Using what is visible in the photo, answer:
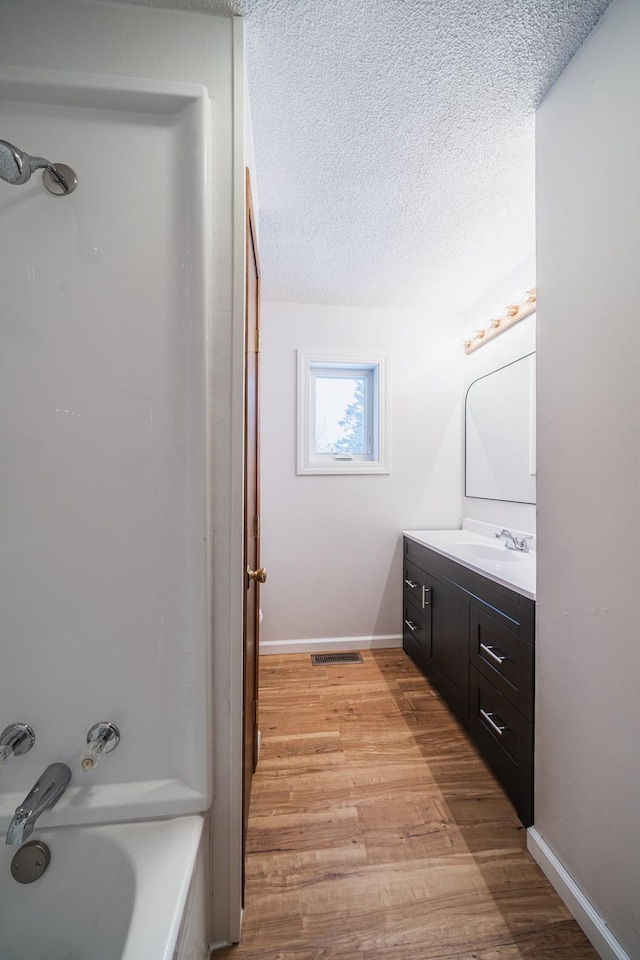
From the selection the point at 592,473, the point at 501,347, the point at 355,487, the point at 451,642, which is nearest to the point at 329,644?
the point at 451,642

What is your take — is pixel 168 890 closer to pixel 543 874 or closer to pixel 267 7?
pixel 543 874

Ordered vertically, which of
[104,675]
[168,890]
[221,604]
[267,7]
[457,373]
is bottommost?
[168,890]

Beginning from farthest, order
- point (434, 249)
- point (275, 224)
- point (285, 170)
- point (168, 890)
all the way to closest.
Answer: point (434, 249)
point (275, 224)
point (285, 170)
point (168, 890)

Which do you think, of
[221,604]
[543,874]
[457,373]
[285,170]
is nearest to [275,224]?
[285,170]

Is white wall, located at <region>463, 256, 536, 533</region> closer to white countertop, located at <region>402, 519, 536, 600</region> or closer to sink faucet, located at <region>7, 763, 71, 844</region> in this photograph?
white countertop, located at <region>402, 519, 536, 600</region>

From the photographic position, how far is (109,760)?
94cm

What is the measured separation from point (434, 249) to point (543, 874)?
2.67 metres

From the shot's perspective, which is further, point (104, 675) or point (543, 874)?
point (543, 874)

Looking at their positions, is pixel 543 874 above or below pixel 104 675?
below

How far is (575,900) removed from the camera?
105cm

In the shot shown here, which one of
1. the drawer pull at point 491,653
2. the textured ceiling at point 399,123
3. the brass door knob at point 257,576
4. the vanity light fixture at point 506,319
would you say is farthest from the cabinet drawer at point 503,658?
the textured ceiling at point 399,123

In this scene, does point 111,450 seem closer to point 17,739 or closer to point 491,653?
point 17,739

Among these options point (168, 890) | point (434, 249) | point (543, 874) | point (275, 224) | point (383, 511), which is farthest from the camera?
→ point (383, 511)

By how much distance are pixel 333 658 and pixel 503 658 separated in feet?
4.53
